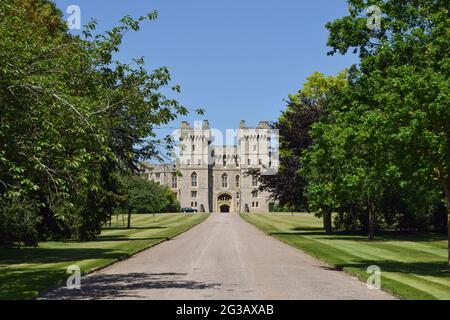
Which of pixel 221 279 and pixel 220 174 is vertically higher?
pixel 220 174

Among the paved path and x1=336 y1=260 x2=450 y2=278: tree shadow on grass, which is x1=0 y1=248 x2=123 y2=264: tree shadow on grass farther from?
x1=336 y1=260 x2=450 y2=278: tree shadow on grass

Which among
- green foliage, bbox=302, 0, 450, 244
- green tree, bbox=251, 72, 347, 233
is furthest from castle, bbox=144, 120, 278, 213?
green foliage, bbox=302, 0, 450, 244

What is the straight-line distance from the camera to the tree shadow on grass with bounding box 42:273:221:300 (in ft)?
44.3

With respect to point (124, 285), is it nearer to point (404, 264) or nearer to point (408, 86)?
point (408, 86)

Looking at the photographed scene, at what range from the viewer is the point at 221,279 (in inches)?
646

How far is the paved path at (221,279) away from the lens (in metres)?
13.5

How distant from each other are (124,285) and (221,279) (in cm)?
274

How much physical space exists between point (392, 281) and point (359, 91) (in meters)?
9.47

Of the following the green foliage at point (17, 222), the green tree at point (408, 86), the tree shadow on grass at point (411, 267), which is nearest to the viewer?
the green tree at point (408, 86)

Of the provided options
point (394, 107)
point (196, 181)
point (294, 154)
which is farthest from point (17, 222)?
point (196, 181)

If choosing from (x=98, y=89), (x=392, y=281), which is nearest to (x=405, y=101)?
(x=392, y=281)

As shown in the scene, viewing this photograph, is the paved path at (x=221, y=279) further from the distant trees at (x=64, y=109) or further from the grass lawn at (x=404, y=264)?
the distant trees at (x=64, y=109)

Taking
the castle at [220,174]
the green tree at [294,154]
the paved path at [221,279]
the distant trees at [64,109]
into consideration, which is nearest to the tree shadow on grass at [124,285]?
the paved path at [221,279]

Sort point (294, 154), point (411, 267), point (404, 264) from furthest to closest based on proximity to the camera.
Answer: point (294, 154)
point (404, 264)
point (411, 267)
